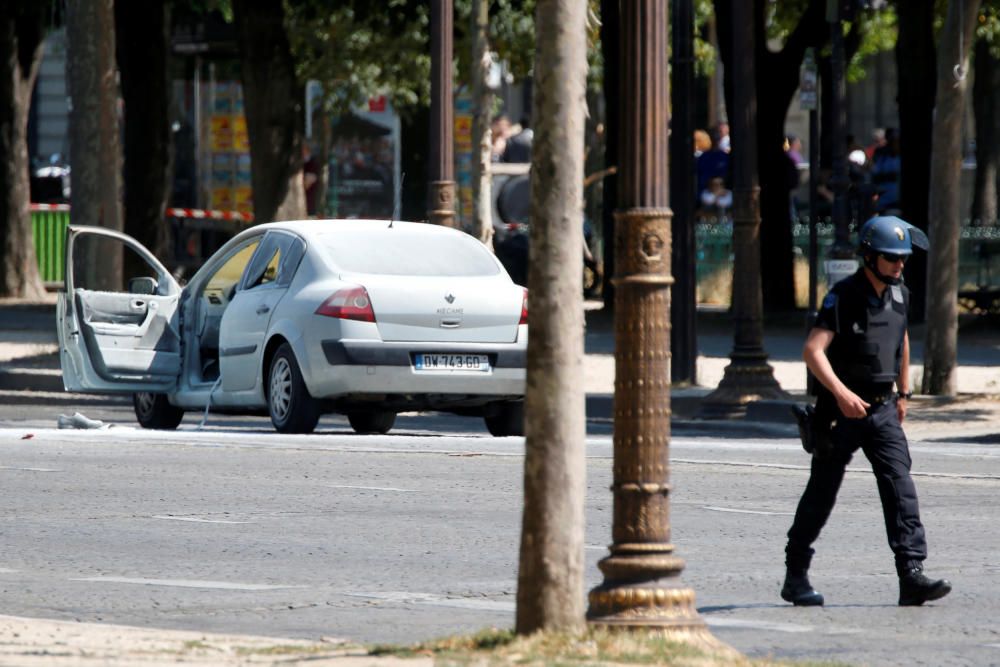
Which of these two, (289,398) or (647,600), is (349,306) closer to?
(289,398)

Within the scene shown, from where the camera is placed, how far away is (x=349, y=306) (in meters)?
14.8

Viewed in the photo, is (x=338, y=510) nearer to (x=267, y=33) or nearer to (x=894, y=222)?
(x=894, y=222)

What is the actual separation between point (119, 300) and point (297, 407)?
7.48ft

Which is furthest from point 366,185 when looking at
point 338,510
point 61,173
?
point 338,510

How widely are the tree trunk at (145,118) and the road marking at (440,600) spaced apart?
2071 centimetres

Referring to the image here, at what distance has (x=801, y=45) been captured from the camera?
2811 cm

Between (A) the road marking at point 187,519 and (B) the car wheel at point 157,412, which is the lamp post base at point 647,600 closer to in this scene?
(A) the road marking at point 187,519

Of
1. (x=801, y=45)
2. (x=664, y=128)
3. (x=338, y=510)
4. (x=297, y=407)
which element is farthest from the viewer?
(x=801, y=45)

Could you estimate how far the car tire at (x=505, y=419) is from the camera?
15844 mm

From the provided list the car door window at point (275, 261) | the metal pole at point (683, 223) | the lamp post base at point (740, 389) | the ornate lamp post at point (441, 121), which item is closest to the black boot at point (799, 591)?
the car door window at point (275, 261)

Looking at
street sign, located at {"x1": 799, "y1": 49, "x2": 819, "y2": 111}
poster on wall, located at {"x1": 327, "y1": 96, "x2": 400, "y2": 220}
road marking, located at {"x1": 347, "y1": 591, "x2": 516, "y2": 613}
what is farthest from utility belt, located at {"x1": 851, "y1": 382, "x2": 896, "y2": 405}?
poster on wall, located at {"x1": 327, "y1": 96, "x2": 400, "y2": 220}

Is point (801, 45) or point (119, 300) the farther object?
point (801, 45)

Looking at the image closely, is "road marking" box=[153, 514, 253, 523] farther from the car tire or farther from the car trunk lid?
the car tire

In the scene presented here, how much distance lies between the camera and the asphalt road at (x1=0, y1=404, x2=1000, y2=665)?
805cm
